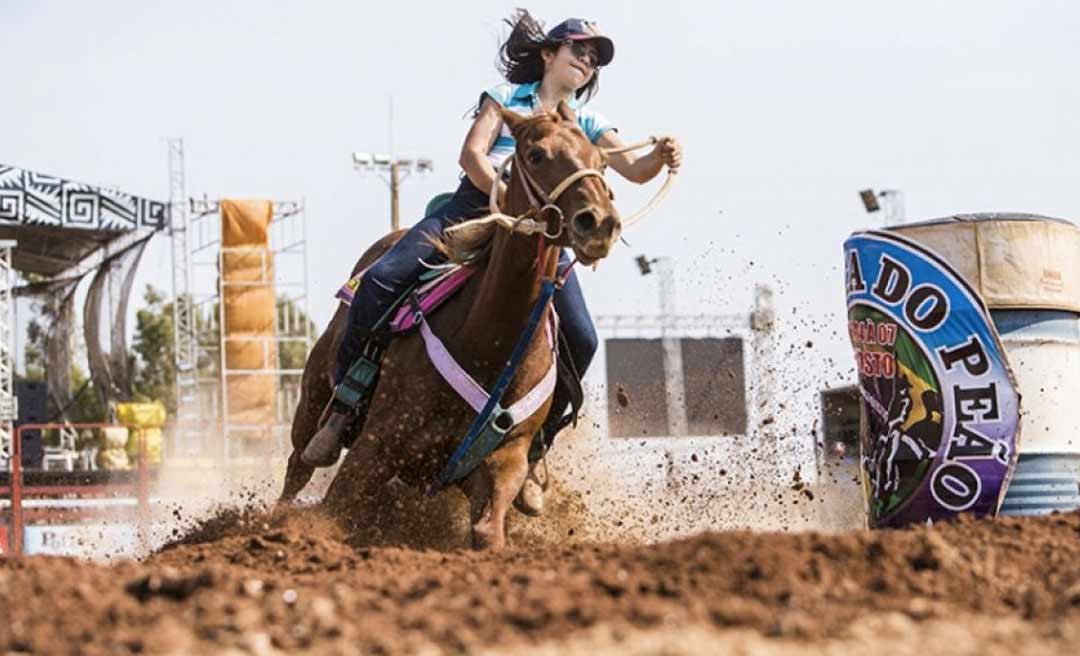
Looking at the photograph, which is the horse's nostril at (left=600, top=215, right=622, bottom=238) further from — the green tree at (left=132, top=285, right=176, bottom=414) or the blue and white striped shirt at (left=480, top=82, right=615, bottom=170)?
the green tree at (left=132, top=285, right=176, bottom=414)

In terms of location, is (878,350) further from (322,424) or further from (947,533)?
(322,424)

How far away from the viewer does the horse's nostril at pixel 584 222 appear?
20.5ft

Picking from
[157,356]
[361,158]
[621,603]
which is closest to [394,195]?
[361,158]

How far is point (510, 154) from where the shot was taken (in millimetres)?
7305

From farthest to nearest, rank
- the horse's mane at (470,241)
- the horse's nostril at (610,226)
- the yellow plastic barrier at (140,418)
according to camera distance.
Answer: the yellow plastic barrier at (140,418)
the horse's mane at (470,241)
the horse's nostril at (610,226)

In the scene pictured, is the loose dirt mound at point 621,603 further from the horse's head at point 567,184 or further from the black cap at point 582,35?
the black cap at point 582,35

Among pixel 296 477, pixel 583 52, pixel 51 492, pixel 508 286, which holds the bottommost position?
pixel 51 492

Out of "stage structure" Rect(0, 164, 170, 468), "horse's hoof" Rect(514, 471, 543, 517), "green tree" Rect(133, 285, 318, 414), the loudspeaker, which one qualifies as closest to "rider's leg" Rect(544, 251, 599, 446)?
Result: "horse's hoof" Rect(514, 471, 543, 517)

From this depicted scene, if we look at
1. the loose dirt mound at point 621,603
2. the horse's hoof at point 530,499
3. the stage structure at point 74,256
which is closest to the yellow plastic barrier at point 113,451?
the stage structure at point 74,256

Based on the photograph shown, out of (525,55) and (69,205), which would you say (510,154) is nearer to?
(525,55)

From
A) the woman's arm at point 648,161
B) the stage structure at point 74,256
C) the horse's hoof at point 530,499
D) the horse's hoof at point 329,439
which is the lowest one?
the horse's hoof at point 530,499

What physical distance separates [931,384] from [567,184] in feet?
6.78

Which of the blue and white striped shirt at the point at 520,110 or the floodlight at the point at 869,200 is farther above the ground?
the floodlight at the point at 869,200

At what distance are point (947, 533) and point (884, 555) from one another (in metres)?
0.97
